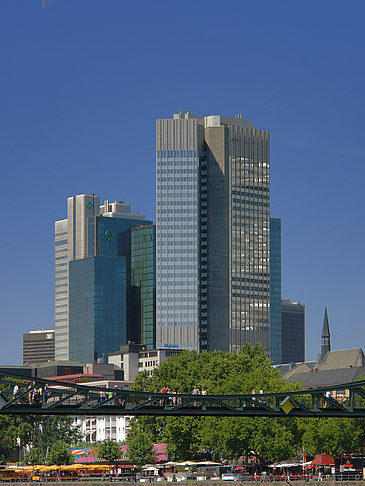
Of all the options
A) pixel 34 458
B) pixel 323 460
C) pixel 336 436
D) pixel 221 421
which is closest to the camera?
pixel 323 460

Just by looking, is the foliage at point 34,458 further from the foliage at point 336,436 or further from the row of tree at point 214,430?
the foliage at point 336,436

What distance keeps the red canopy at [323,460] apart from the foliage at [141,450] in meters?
28.2

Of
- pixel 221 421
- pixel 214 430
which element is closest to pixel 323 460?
pixel 221 421

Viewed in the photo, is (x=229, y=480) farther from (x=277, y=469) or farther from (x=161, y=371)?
(x=161, y=371)

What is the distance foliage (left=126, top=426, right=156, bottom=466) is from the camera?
15600 centimetres

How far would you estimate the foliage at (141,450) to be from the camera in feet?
512

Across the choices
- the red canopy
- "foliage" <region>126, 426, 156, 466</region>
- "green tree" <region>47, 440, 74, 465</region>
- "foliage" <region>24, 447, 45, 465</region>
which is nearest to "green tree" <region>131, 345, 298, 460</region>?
"foliage" <region>126, 426, 156, 466</region>

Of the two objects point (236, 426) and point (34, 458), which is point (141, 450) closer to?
point (34, 458)

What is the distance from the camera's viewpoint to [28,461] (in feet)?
563

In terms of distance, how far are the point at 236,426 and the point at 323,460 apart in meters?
11.5

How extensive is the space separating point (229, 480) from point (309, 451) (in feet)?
82.1

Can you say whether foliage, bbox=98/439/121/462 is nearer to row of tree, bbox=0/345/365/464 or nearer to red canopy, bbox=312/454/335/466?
row of tree, bbox=0/345/365/464

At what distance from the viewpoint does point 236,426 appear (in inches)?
5384

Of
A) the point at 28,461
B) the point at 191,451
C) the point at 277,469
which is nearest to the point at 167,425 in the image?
the point at 191,451
